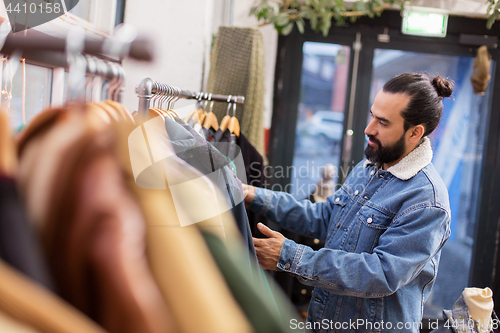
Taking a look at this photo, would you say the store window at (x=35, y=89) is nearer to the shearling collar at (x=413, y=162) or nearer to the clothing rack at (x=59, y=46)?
the clothing rack at (x=59, y=46)

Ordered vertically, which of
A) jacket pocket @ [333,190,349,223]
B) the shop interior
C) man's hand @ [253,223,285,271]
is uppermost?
the shop interior

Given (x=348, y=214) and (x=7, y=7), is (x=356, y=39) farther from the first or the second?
(x=7, y=7)

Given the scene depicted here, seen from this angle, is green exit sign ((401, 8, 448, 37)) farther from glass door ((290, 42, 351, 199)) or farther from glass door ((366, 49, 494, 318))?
glass door ((290, 42, 351, 199))

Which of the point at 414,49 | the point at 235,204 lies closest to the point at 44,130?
the point at 235,204

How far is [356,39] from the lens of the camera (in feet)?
8.71

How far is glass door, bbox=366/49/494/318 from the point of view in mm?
2730

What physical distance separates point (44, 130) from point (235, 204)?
0.36m

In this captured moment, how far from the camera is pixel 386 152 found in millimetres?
1204

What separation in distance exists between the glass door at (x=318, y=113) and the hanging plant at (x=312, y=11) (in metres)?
0.28

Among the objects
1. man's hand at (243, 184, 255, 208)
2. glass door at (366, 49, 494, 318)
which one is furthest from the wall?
glass door at (366, 49, 494, 318)

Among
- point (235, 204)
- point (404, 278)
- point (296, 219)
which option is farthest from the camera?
point (296, 219)

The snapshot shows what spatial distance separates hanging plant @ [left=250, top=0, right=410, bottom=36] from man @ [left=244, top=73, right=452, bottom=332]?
127 centimetres

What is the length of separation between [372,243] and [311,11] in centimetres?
172

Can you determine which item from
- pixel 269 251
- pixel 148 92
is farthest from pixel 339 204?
pixel 148 92
